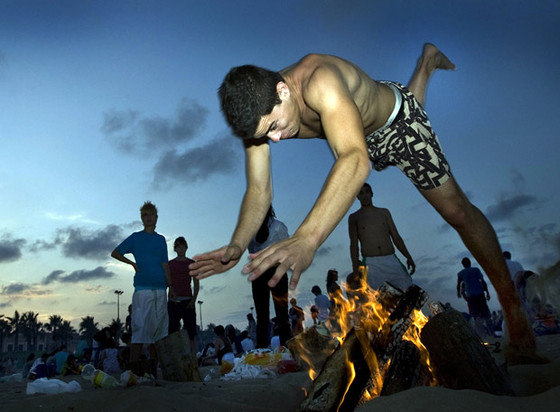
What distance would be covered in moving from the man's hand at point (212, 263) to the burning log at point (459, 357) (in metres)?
1.22

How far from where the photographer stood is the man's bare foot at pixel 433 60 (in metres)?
4.59

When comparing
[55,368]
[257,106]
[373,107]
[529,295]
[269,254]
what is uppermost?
[373,107]

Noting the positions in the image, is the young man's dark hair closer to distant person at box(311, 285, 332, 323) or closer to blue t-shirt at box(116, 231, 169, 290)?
blue t-shirt at box(116, 231, 169, 290)

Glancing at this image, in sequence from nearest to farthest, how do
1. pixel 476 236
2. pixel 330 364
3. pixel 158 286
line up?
pixel 330 364 → pixel 476 236 → pixel 158 286

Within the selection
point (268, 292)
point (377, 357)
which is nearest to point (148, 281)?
point (268, 292)

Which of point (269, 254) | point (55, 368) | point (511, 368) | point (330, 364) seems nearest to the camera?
point (269, 254)

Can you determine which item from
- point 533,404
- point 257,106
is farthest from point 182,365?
point 533,404

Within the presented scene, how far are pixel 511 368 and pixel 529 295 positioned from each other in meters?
0.66

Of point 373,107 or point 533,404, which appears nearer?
point 533,404

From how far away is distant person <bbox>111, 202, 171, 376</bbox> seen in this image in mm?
5684

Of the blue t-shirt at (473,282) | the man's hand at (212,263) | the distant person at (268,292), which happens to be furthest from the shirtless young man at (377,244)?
the blue t-shirt at (473,282)

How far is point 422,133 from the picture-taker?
3604mm

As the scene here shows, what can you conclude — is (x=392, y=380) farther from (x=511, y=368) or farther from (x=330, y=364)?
(x=511, y=368)

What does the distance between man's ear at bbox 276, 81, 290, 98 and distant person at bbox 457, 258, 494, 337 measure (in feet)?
28.0
